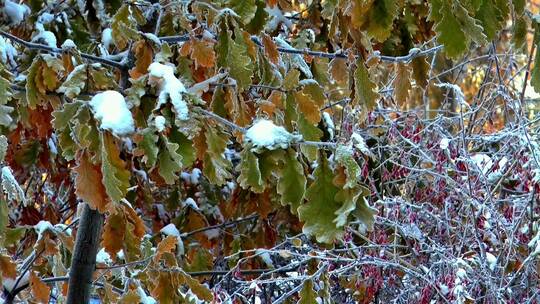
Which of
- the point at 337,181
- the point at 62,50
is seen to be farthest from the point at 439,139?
the point at 337,181

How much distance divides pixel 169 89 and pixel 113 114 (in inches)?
6.2

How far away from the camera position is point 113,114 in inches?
64.7

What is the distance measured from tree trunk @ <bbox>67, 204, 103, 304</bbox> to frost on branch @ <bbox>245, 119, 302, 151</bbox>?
903 mm

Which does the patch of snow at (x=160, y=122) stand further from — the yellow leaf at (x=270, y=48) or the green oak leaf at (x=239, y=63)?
the yellow leaf at (x=270, y=48)

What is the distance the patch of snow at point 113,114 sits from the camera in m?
1.62

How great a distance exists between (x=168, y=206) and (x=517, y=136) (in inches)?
76.1

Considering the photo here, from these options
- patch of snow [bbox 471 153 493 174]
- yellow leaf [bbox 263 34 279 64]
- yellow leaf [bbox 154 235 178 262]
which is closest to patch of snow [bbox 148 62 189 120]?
yellow leaf [bbox 263 34 279 64]

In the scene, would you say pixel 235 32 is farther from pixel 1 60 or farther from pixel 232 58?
pixel 1 60

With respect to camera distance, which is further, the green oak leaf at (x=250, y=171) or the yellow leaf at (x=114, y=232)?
the yellow leaf at (x=114, y=232)

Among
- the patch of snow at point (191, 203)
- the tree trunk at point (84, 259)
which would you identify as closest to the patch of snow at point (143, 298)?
the tree trunk at point (84, 259)

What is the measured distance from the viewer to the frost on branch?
1715 millimetres

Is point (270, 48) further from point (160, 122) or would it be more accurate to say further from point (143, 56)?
point (160, 122)

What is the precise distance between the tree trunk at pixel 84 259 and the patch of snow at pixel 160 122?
87 centimetres

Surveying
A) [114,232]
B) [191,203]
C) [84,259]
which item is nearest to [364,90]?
[114,232]
